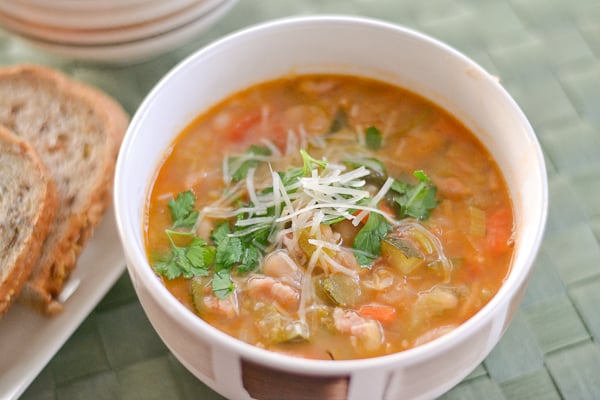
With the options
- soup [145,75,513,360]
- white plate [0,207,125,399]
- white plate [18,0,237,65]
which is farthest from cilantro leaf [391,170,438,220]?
white plate [18,0,237,65]

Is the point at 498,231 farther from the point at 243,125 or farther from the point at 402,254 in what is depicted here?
the point at 243,125

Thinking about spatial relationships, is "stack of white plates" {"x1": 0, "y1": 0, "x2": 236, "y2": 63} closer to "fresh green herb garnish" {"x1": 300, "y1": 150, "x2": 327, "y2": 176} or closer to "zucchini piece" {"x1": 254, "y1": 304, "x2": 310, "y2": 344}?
"fresh green herb garnish" {"x1": 300, "y1": 150, "x2": 327, "y2": 176}

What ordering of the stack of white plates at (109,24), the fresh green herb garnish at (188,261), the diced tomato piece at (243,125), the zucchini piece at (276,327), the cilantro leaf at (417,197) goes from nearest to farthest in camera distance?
the zucchini piece at (276,327)
the fresh green herb garnish at (188,261)
the cilantro leaf at (417,197)
the diced tomato piece at (243,125)
the stack of white plates at (109,24)

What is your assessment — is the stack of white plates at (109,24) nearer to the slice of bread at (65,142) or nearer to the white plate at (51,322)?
the slice of bread at (65,142)

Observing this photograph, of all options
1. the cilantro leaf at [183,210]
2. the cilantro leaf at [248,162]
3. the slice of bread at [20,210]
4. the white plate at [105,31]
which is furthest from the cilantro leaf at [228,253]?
the white plate at [105,31]

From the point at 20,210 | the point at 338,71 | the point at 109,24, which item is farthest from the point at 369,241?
the point at 109,24
